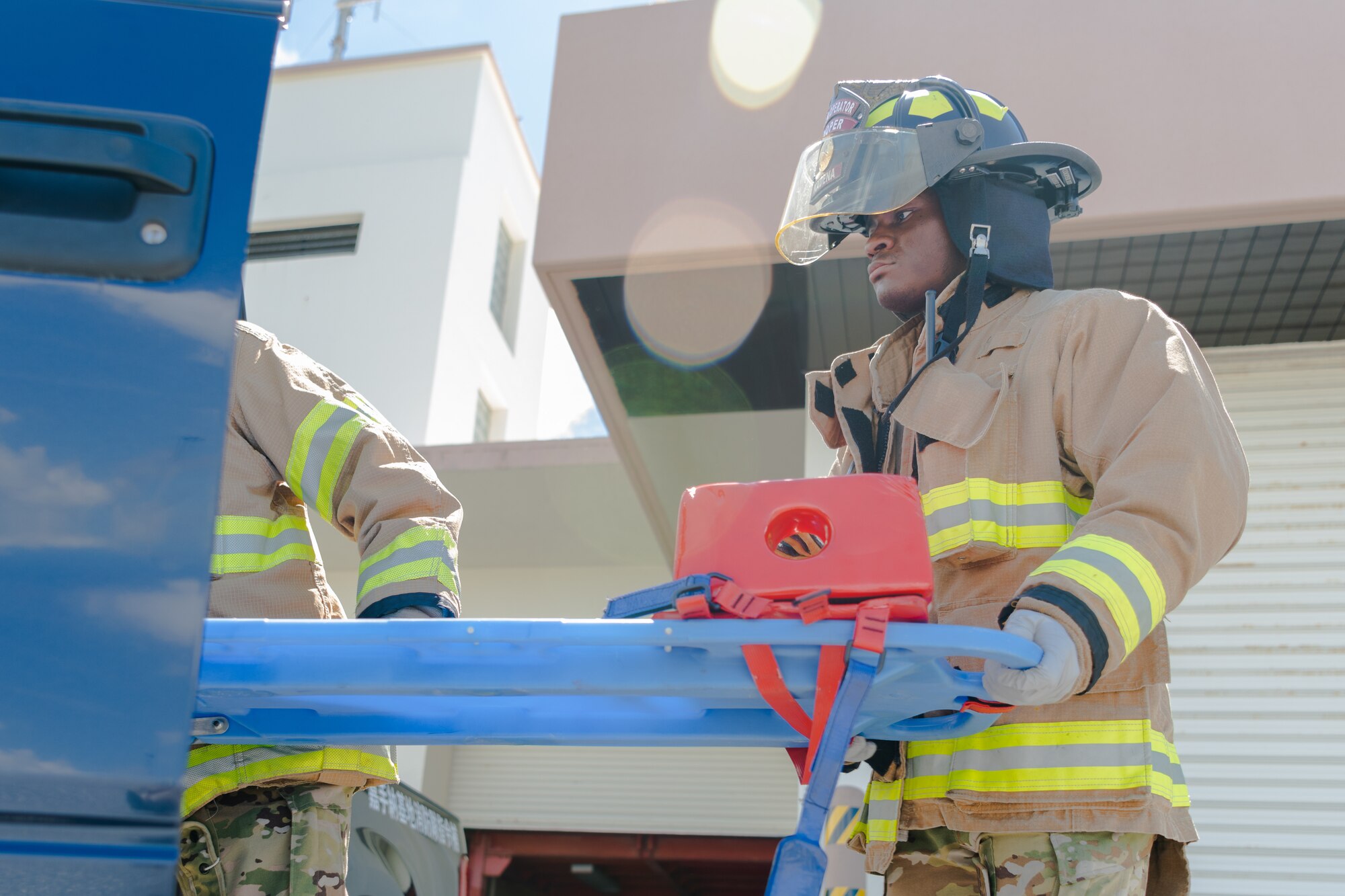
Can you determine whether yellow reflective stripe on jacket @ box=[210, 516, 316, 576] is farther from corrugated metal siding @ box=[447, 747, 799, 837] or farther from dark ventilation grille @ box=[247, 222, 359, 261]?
dark ventilation grille @ box=[247, 222, 359, 261]

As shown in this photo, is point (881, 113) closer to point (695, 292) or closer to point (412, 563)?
point (412, 563)

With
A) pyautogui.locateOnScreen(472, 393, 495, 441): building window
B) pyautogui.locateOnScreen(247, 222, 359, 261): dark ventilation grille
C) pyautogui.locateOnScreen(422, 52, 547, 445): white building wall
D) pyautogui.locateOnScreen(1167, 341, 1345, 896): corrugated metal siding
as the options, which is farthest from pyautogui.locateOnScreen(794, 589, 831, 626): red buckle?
pyautogui.locateOnScreen(472, 393, 495, 441): building window

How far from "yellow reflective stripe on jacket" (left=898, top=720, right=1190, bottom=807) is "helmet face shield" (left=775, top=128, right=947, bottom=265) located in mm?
1165

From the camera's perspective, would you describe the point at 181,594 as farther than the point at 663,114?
No

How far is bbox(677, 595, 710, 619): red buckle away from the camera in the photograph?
1.72 m

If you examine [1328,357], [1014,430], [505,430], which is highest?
[505,430]

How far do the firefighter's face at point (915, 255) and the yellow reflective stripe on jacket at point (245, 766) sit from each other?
1.55m

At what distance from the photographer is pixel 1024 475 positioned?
2.38 meters

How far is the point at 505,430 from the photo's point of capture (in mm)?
18672

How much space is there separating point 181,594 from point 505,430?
17534 millimetres

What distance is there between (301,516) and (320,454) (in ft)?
0.81

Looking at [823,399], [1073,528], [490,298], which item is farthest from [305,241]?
[1073,528]

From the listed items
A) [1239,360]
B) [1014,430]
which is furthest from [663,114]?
[1014,430]

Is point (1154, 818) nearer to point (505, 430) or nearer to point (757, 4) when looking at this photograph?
point (757, 4)
